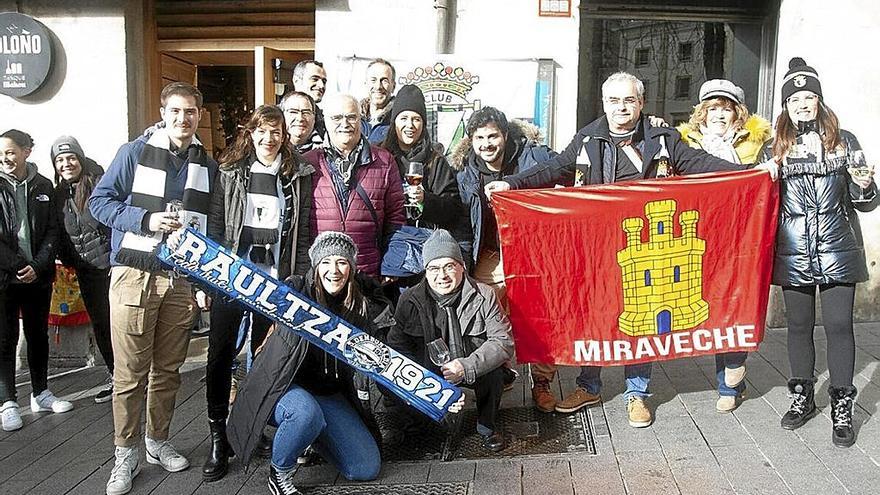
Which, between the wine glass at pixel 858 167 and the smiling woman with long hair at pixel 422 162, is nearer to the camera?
the wine glass at pixel 858 167

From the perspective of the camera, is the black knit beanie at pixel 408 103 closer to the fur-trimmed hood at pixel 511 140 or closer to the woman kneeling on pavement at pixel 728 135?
the fur-trimmed hood at pixel 511 140

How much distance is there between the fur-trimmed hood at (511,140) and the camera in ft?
15.1

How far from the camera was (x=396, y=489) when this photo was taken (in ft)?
12.5

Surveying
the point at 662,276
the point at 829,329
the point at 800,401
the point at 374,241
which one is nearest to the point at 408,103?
the point at 374,241

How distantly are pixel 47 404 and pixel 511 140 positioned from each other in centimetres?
368

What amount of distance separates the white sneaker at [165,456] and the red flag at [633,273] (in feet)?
6.51

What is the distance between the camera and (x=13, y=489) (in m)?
4.02

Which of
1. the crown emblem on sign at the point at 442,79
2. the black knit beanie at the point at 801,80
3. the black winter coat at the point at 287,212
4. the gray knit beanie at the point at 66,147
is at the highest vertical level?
the crown emblem on sign at the point at 442,79

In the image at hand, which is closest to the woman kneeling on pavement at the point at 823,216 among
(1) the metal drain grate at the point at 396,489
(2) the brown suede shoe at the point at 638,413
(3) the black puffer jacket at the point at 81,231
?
(2) the brown suede shoe at the point at 638,413

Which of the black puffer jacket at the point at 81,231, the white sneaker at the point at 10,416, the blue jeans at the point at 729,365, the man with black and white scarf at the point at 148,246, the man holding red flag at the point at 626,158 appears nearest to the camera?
the man with black and white scarf at the point at 148,246

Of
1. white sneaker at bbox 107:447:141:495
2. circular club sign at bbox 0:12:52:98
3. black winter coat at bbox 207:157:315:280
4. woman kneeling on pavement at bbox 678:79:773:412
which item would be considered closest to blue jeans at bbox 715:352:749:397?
woman kneeling on pavement at bbox 678:79:773:412

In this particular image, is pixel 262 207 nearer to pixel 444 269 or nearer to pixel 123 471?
pixel 444 269

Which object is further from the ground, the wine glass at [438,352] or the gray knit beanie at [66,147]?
the gray knit beanie at [66,147]

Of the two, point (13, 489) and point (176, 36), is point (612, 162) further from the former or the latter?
point (176, 36)
